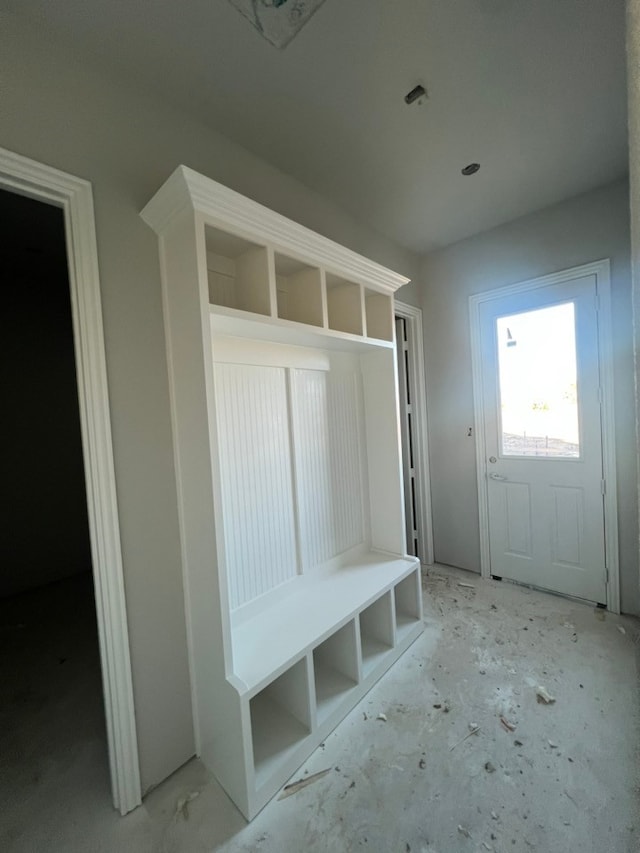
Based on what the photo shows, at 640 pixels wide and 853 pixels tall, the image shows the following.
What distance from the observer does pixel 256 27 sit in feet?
3.84

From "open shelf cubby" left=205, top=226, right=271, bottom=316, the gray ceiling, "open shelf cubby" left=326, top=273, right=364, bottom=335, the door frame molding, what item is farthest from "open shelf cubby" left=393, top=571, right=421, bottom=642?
the gray ceiling

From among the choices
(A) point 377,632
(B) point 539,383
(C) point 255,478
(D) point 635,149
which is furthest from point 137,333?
(B) point 539,383

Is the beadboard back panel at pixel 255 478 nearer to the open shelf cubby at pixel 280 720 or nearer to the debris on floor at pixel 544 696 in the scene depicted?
the open shelf cubby at pixel 280 720

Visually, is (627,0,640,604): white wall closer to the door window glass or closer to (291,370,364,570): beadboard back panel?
(291,370,364,570): beadboard back panel

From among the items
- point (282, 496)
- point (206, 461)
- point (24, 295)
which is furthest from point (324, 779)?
point (24, 295)

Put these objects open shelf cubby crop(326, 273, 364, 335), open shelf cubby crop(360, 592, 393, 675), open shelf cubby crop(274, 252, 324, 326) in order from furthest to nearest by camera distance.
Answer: open shelf cubby crop(326, 273, 364, 335), open shelf cubby crop(360, 592, 393, 675), open shelf cubby crop(274, 252, 324, 326)

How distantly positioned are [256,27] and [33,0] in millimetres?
677

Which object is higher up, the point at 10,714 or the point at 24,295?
the point at 24,295

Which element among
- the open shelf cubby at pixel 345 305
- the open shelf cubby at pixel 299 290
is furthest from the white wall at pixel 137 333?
the open shelf cubby at pixel 345 305

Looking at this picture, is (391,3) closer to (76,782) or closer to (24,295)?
(76,782)

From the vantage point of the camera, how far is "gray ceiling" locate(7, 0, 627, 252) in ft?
3.77

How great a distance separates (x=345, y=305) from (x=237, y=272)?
70 cm

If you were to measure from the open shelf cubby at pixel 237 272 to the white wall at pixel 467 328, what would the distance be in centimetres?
193

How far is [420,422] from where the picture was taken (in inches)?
118
